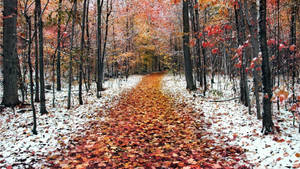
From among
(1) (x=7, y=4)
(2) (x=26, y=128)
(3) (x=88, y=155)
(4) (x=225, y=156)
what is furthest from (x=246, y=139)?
(1) (x=7, y=4)

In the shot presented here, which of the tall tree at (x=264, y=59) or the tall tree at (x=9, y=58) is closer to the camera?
the tall tree at (x=264, y=59)

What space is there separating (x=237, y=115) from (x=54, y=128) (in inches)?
→ 241

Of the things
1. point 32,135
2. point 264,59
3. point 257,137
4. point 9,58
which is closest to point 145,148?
point 257,137

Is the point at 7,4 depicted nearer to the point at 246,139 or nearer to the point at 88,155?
the point at 88,155

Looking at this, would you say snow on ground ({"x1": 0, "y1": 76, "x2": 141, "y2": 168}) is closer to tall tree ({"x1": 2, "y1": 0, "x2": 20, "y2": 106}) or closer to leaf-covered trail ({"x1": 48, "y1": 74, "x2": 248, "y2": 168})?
leaf-covered trail ({"x1": 48, "y1": 74, "x2": 248, "y2": 168})

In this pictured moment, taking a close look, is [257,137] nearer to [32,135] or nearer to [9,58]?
[32,135]

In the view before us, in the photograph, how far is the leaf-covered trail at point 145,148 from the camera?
13.1ft

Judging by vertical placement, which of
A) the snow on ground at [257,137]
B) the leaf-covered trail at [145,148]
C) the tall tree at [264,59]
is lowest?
the leaf-covered trail at [145,148]

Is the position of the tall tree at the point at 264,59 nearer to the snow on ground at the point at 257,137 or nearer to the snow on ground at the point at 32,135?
the snow on ground at the point at 257,137

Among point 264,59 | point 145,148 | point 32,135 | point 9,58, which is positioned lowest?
point 145,148

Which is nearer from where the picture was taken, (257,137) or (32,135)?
(257,137)

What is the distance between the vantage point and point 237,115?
6.68m

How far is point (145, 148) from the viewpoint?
473 cm

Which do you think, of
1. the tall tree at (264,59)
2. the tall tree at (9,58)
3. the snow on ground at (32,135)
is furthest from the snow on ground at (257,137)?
the tall tree at (9,58)
